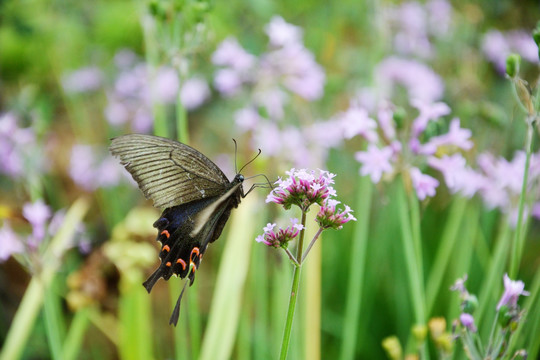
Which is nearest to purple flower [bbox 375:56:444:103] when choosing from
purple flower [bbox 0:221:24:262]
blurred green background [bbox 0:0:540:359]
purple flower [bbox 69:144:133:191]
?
blurred green background [bbox 0:0:540:359]

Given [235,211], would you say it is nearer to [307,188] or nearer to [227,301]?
[227,301]

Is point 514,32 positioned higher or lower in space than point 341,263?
higher

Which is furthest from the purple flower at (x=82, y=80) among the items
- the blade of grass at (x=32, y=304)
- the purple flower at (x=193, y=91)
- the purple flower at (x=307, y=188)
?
the purple flower at (x=307, y=188)

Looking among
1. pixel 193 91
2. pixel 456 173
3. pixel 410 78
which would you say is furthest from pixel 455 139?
pixel 193 91

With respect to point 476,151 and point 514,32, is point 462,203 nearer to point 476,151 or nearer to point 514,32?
point 476,151

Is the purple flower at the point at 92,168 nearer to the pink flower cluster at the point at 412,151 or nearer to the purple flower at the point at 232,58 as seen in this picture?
the purple flower at the point at 232,58

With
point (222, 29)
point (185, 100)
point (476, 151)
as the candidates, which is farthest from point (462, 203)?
point (185, 100)

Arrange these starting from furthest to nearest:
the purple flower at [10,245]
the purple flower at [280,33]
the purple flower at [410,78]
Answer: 1. the purple flower at [410,78]
2. the purple flower at [280,33]
3. the purple flower at [10,245]
